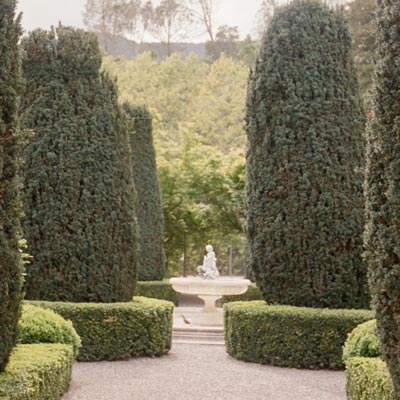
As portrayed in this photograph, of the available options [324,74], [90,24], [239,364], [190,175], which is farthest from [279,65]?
[90,24]

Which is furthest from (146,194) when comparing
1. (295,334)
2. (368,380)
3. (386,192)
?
(386,192)

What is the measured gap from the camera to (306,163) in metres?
9.63

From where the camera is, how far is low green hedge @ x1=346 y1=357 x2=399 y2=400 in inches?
193

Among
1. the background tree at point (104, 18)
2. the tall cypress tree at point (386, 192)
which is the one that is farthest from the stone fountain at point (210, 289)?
the background tree at point (104, 18)

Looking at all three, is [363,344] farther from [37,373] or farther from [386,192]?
[37,373]

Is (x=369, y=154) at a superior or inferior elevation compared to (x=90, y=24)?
inferior

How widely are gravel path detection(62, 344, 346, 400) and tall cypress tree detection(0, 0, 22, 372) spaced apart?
197 centimetres

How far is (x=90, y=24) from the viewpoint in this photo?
1624 inches

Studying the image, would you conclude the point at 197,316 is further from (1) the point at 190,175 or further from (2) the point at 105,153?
(1) the point at 190,175

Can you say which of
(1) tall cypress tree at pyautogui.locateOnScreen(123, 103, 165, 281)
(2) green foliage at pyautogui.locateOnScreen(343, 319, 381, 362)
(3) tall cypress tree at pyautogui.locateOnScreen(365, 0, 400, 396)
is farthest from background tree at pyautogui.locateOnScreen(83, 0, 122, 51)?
(3) tall cypress tree at pyautogui.locateOnScreen(365, 0, 400, 396)

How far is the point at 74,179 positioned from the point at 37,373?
489 cm

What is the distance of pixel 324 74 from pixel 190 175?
12.3 metres

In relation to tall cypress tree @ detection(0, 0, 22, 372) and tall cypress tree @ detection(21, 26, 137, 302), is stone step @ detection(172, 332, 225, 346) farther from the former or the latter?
tall cypress tree @ detection(0, 0, 22, 372)

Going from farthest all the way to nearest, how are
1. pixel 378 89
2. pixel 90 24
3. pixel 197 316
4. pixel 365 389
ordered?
pixel 90 24 < pixel 197 316 < pixel 365 389 < pixel 378 89
